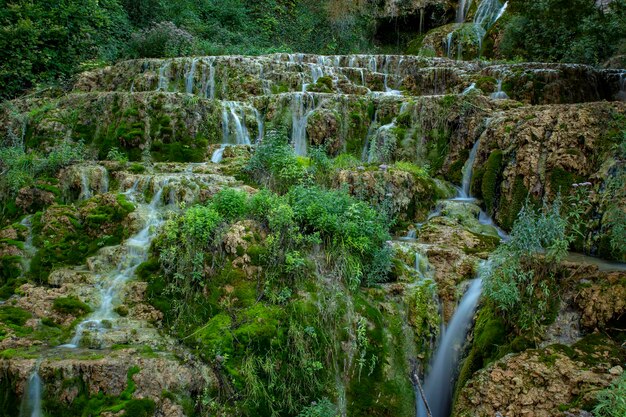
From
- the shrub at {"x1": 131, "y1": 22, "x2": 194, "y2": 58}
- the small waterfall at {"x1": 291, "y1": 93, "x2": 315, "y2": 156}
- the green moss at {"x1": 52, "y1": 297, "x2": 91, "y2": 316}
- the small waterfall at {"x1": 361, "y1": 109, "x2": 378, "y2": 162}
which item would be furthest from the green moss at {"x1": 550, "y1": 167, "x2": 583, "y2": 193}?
the shrub at {"x1": 131, "y1": 22, "x2": 194, "y2": 58}

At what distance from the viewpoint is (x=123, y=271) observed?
6.04 meters

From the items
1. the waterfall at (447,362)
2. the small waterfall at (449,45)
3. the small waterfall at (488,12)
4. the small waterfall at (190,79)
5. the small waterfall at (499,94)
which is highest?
the small waterfall at (488,12)

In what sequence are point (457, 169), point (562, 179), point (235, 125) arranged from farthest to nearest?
point (235, 125) → point (457, 169) → point (562, 179)

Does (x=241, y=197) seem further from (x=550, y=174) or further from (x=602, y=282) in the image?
(x=550, y=174)

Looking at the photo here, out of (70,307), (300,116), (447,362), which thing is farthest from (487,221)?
(70,307)

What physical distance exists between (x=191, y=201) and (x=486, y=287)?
15.5 ft

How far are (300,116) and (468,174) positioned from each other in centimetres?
435

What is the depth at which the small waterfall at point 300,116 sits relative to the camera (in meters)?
10.8

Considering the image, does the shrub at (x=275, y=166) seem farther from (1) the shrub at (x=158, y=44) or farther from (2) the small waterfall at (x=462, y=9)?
(2) the small waterfall at (x=462, y=9)

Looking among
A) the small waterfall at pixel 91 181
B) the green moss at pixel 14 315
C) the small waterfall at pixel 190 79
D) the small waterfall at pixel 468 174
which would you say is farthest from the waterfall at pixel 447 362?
the small waterfall at pixel 190 79

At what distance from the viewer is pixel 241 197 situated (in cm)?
639

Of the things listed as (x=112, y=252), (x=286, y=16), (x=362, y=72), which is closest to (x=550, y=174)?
(x=112, y=252)

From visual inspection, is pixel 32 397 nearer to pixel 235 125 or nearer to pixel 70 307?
pixel 70 307

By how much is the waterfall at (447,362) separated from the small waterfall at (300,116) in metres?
6.08
